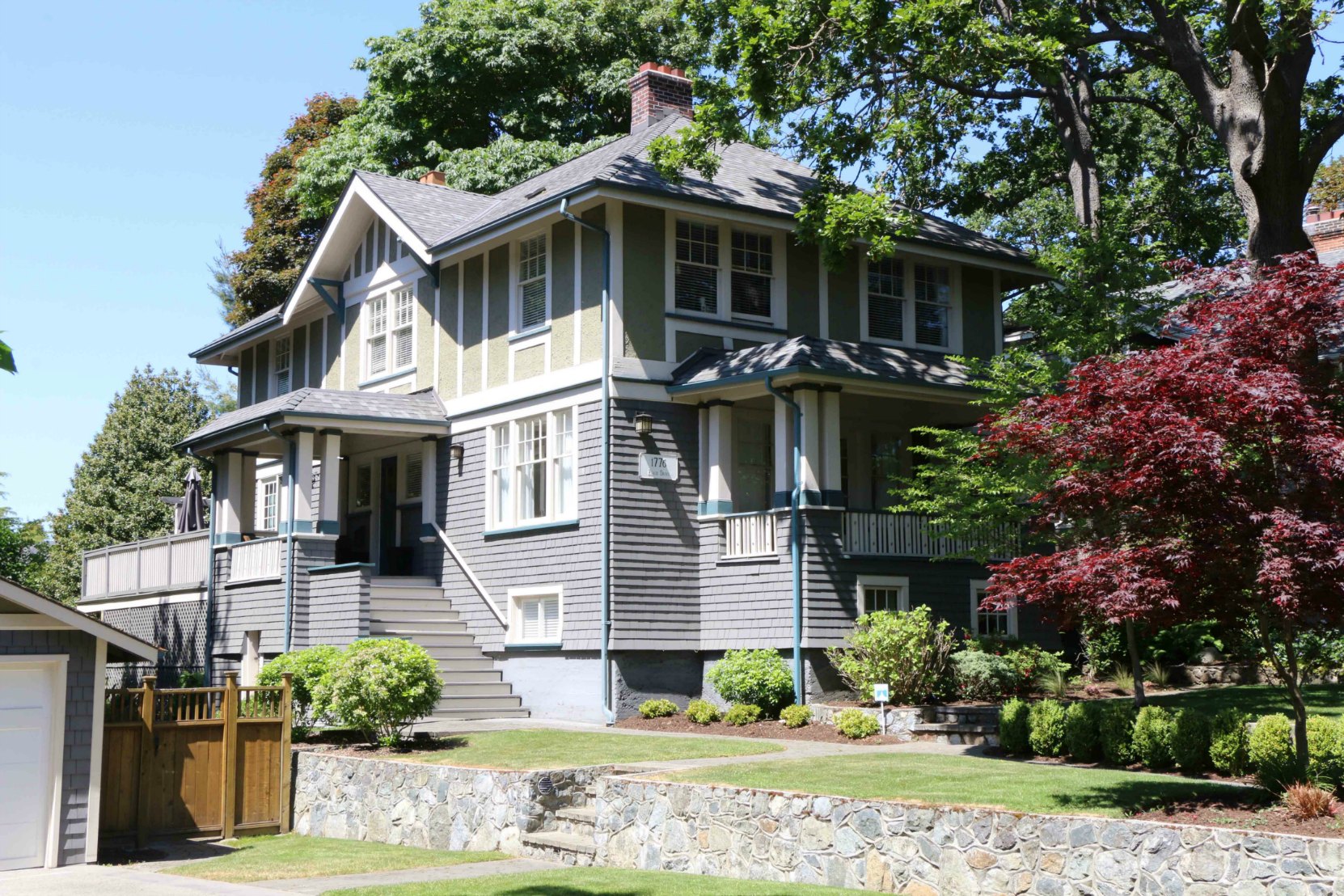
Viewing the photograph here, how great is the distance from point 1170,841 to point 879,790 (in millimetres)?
2911

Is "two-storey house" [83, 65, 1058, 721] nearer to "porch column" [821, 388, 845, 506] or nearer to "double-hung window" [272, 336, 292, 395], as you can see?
"porch column" [821, 388, 845, 506]

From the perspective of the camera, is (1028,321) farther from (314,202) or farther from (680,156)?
(314,202)

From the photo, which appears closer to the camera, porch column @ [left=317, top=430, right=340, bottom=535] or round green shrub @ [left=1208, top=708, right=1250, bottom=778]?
round green shrub @ [left=1208, top=708, right=1250, bottom=778]

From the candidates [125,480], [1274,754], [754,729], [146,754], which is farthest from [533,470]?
[125,480]

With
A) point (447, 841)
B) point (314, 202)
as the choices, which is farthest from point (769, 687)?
point (314, 202)

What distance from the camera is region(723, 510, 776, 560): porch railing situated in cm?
1933

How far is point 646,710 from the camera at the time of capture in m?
19.1

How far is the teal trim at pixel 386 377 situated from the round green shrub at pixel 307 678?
7102 mm

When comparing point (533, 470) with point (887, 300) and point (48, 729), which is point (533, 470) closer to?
point (887, 300)

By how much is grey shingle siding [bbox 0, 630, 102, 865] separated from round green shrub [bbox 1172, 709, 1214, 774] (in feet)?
35.2

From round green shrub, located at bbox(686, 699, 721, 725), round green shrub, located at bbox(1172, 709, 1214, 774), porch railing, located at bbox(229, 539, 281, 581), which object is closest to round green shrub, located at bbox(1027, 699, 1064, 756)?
round green shrub, located at bbox(1172, 709, 1214, 774)

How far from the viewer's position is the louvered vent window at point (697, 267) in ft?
68.1

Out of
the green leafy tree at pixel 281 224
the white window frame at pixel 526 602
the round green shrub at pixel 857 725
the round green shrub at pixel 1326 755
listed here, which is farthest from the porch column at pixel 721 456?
the green leafy tree at pixel 281 224

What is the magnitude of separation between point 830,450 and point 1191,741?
302 inches
